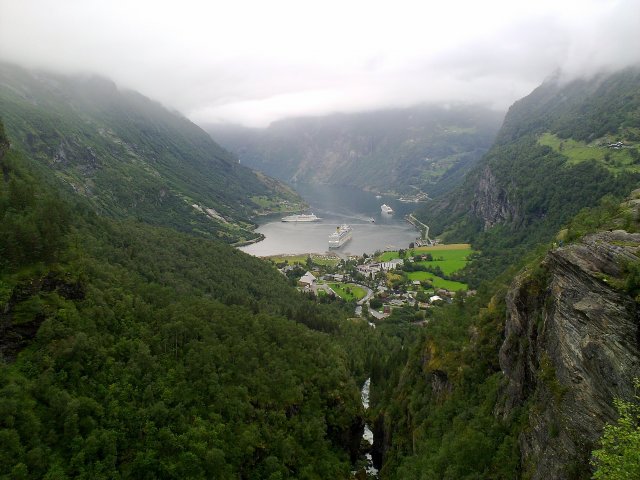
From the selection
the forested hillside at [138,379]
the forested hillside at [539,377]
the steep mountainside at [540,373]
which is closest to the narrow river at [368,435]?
the forested hillside at [138,379]

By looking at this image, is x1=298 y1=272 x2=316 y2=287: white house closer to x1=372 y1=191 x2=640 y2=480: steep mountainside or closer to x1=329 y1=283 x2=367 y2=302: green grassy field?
x1=329 y1=283 x2=367 y2=302: green grassy field

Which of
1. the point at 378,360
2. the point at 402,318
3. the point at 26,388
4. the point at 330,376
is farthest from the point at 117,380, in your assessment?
the point at 402,318

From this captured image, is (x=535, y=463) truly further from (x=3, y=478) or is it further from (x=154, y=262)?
(x=154, y=262)

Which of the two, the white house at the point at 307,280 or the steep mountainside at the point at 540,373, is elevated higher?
the steep mountainside at the point at 540,373

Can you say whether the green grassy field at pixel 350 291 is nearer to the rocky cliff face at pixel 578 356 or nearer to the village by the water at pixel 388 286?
the village by the water at pixel 388 286

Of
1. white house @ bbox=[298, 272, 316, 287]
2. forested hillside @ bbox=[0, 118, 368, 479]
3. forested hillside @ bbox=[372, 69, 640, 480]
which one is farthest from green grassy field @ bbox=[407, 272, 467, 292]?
forested hillside @ bbox=[372, 69, 640, 480]
